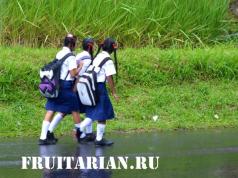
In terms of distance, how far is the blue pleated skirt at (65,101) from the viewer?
35.7 feet

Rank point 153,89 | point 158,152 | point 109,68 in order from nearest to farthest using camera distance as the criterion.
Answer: point 158,152, point 109,68, point 153,89

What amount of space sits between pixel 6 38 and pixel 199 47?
459 cm

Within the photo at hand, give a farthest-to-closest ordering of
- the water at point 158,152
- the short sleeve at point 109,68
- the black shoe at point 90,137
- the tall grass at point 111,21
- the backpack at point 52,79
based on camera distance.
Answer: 1. the tall grass at point 111,21
2. the black shoe at point 90,137
3. the backpack at point 52,79
4. the short sleeve at point 109,68
5. the water at point 158,152

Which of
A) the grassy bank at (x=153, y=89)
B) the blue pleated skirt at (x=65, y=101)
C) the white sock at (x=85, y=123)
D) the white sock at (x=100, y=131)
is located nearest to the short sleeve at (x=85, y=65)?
the blue pleated skirt at (x=65, y=101)

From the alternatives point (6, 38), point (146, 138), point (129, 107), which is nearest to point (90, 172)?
point (146, 138)

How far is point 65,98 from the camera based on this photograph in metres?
10.9

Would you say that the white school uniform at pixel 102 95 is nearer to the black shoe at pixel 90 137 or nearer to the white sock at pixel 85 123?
the white sock at pixel 85 123

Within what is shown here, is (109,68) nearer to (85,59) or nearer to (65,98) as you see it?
(85,59)

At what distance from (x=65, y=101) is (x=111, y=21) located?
6.37m

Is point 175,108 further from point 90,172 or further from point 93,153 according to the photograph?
point 90,172

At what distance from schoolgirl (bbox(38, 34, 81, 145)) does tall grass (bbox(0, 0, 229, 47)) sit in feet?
19.3

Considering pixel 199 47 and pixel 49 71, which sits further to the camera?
pixel 199 47

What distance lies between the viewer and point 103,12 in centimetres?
1706

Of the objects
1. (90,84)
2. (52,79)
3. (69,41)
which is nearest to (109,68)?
(90,84)
